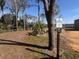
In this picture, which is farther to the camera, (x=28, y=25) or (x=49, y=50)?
(x=28, y=25)

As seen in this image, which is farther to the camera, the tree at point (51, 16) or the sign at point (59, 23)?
the tree at point (51, 16)

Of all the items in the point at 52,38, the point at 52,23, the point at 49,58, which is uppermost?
the point at 52,23

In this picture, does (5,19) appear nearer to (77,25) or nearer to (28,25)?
(28,25)

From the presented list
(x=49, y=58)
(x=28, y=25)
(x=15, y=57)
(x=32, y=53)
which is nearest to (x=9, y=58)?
(x=15, y=57)

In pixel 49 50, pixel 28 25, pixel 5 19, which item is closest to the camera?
pixel 49 50

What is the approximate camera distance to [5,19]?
43.7m

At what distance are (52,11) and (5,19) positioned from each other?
3244 centimetres

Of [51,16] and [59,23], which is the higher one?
[51,16]

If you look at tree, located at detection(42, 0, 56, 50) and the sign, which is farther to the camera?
tree, located at detection(42, 0, 56, 50)

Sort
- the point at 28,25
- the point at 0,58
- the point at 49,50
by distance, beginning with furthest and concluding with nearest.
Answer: the point at 28,25 < the point at 49,50 < the point at 0,58

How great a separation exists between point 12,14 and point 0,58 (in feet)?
110

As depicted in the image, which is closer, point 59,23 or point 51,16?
point 59,23

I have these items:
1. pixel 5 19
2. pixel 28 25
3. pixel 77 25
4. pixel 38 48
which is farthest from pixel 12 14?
pixel 38 48

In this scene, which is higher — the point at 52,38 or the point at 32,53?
the point at 52,38
